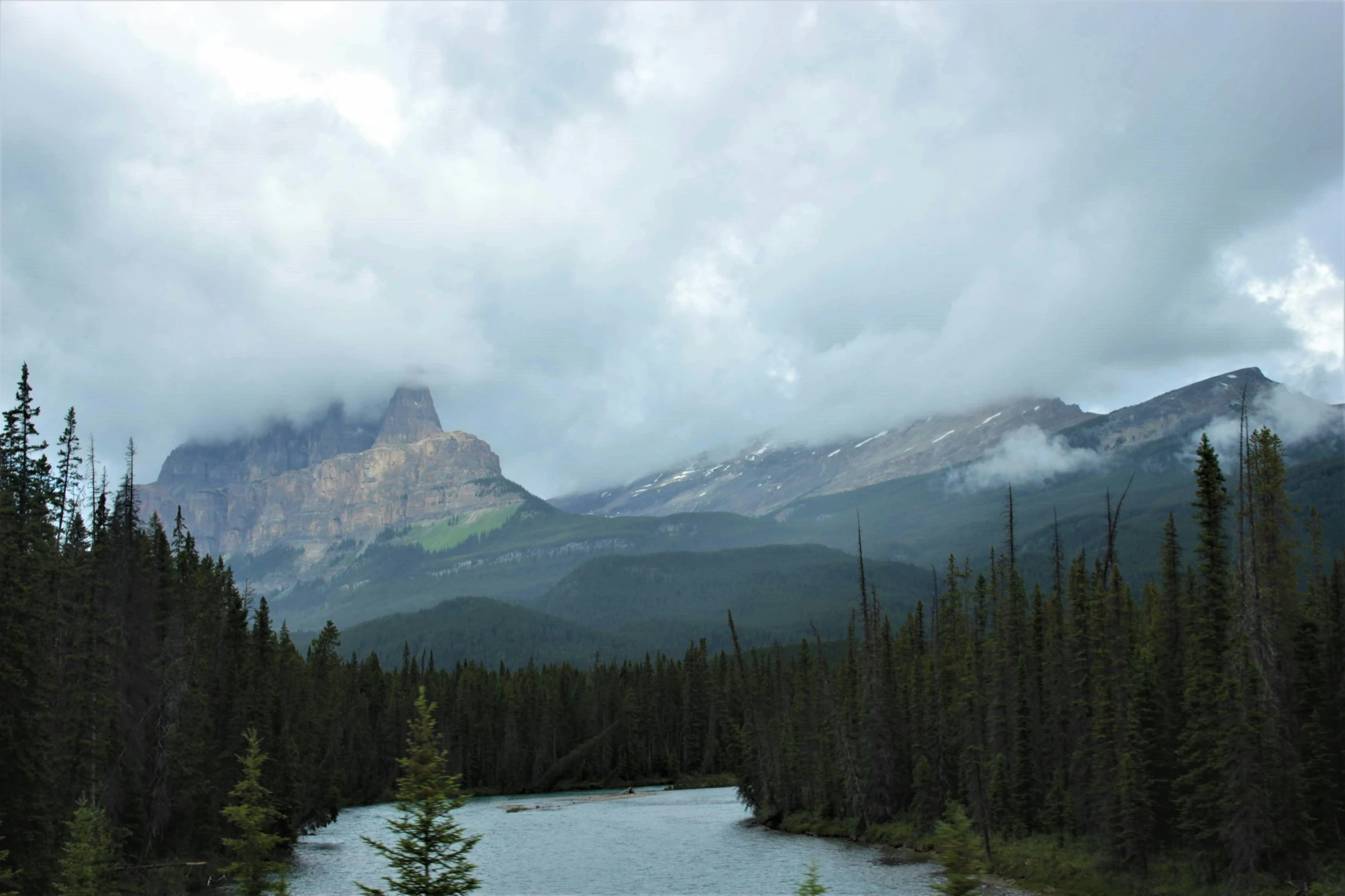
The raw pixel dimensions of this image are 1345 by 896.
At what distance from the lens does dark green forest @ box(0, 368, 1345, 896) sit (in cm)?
5141

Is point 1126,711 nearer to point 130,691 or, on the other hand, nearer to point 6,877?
point 6,877

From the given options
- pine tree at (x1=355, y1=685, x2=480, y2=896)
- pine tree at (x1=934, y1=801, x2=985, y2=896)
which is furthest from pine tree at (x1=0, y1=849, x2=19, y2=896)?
pine tree at (x1=934, y1=801, x2=985, y2=896)

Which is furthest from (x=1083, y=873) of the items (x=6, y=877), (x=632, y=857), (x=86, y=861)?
(x=6, y=877)

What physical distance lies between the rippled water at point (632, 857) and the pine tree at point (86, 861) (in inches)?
561

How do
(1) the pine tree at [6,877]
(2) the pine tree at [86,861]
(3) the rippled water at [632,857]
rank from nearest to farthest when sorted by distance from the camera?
(2) the pine tree at [86,861]
(1) the pine tree at [6,877]
(3) the rippled water at [632,857]

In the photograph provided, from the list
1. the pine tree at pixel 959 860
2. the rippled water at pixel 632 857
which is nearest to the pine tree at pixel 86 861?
the rippled water at pixel 632 857

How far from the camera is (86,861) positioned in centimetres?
3475

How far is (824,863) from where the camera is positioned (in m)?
78.8

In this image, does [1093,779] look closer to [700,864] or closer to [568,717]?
[700,864]

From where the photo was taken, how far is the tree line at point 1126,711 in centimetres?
5319

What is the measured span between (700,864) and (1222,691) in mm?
41486

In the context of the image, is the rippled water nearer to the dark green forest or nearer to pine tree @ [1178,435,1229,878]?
the dark green forest

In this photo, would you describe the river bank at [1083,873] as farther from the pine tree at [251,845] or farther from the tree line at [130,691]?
the pine tree at [251,845]

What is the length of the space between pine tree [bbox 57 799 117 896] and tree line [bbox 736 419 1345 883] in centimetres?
4979
